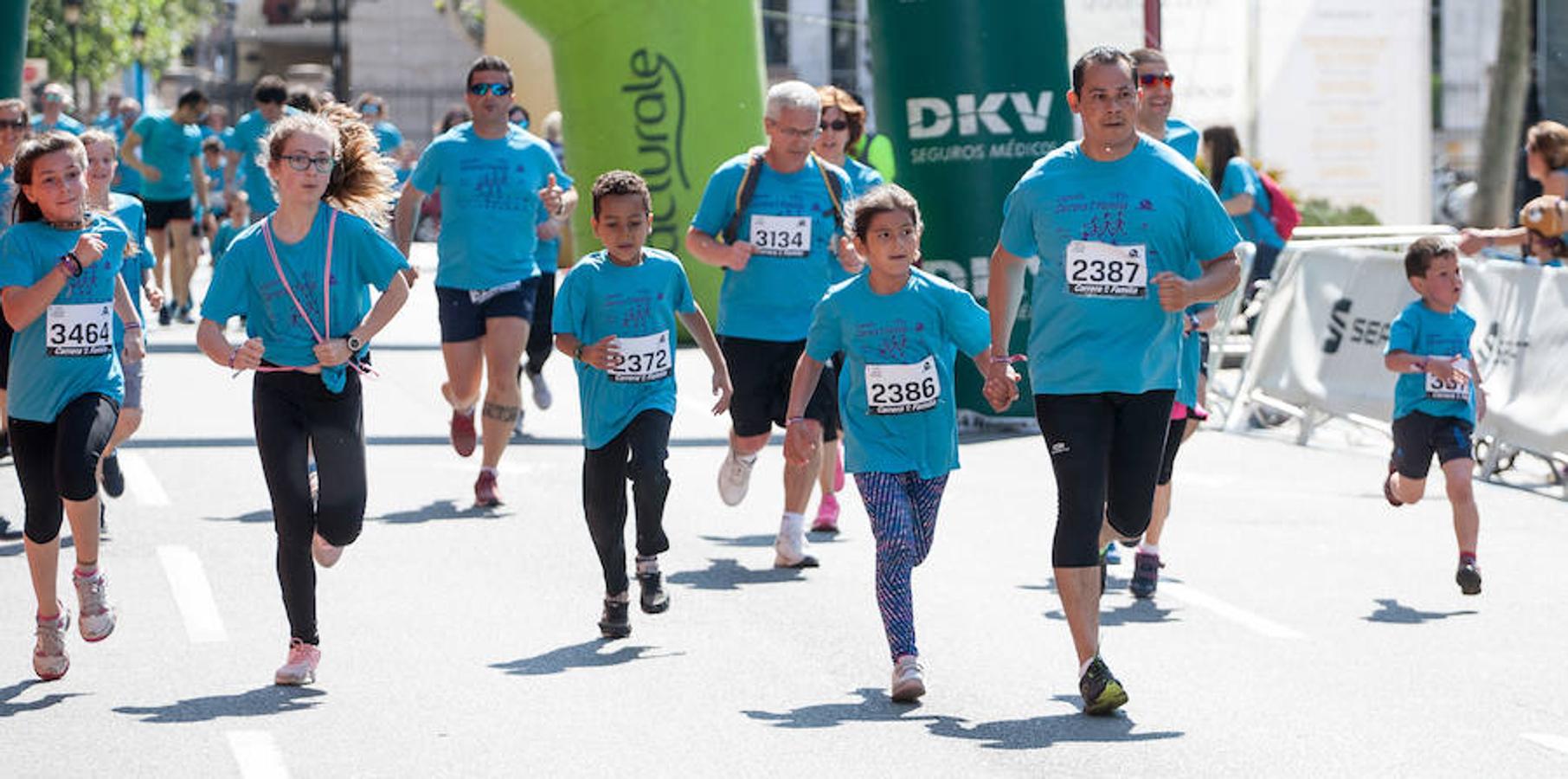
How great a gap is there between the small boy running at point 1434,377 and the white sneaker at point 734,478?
2490mm

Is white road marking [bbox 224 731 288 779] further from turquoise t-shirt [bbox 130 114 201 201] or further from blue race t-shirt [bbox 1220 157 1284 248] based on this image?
turquoise t-shirt [bbox 130 114 201 201]

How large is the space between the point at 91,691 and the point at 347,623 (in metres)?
1.27

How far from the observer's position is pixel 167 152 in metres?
21.9

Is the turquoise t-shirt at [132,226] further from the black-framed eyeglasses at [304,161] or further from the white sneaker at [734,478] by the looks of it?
the white sneaker at [734,478]

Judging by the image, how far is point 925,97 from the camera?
15062 millimetres

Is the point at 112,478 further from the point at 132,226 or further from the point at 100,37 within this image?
the point at 100,37

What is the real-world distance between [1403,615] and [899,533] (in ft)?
7.87

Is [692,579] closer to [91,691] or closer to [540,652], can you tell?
[540,652]

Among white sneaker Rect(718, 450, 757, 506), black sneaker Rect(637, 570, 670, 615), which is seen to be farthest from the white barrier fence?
black sneaker Rect(637, 570, 670, 615)

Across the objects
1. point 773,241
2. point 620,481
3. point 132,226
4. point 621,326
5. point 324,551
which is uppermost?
A: point 132,226

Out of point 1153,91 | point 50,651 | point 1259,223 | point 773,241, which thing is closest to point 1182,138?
point 1153,91

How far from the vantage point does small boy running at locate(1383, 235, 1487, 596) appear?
32.1ft

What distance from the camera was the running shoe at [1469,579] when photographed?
9.41m

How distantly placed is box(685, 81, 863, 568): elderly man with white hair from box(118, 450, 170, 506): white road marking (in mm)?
3200
